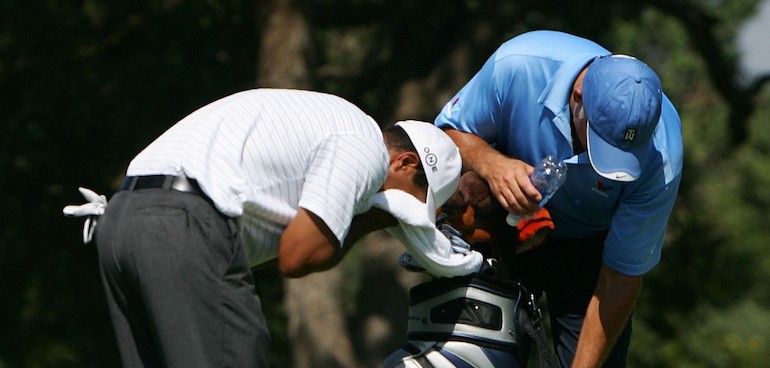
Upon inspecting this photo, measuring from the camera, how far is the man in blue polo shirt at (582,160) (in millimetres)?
4844

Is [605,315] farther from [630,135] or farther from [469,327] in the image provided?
[630,135]

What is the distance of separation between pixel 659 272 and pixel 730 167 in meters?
15.2

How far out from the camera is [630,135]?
4793 mm

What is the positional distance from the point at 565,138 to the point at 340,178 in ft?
4.09

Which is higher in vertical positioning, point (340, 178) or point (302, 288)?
point (340, 178)

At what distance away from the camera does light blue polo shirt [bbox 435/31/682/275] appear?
5133 mm

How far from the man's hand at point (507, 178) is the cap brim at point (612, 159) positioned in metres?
0.24

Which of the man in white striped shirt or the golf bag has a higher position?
the man in white striped shirt

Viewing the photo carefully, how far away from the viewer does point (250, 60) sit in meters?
15.1

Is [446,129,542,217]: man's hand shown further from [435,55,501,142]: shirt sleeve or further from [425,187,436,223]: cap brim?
[425,187,436,223]: cap brim

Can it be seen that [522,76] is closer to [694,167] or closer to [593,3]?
[593,3]

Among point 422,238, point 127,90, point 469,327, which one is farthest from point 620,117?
point 127,90

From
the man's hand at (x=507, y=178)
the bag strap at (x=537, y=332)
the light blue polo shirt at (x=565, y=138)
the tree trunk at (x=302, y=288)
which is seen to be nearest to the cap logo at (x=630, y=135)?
the light blue polo shirt at (x=565, y=138)

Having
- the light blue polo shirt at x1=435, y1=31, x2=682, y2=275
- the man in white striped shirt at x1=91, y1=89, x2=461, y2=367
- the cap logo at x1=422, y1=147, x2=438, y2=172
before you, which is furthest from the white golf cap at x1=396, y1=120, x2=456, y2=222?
the light blue polo shirt at x1=435, y1=31, x2=682, y2=275
